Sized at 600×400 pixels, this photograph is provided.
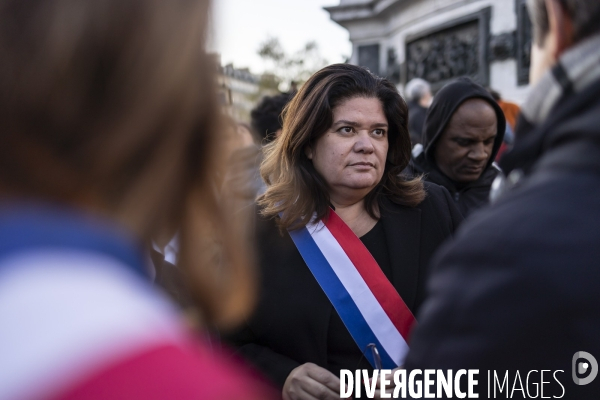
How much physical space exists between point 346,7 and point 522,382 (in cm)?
Answer: 1253

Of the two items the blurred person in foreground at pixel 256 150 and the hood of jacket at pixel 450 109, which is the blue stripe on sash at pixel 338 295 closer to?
the blurred person in foreground at pixel 256 150

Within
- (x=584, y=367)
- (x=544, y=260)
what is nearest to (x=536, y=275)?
(x=544, y=260)

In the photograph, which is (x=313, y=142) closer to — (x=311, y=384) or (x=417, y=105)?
(x=311, y=384)

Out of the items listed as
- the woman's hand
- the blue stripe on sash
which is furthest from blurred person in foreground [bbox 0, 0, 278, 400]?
the blue stripe on sash

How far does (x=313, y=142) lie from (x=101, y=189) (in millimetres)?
2134

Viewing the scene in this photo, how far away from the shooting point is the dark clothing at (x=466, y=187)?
3.65m

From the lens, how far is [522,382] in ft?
3.70

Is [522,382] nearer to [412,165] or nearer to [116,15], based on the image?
[116,15]

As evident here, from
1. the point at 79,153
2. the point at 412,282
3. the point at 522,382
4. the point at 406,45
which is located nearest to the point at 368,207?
the point at 412,282

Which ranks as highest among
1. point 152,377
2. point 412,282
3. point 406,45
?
point 406,45

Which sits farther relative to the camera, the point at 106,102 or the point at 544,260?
the point at 544,260

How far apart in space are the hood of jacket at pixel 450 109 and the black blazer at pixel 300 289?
44.9 inches

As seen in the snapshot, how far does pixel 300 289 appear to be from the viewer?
2545mm

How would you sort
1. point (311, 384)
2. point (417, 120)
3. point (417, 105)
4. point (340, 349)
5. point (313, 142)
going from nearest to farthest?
1. point (311, 384)
2. point (340, 349)
3. point (313, 142)
4. point (417, 120)
5. point (417, 105)
